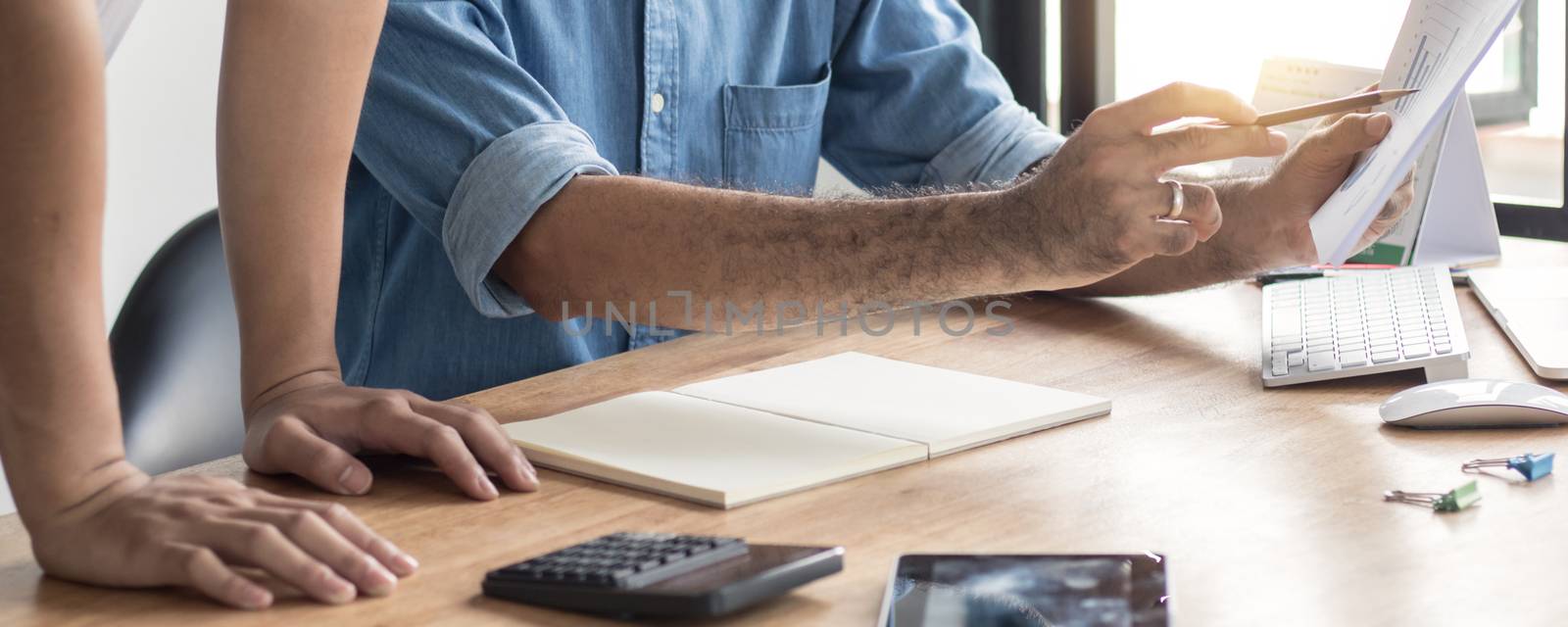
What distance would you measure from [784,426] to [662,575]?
326mm

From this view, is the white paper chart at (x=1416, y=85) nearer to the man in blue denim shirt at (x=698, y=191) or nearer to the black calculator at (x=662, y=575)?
the man in blue denim shirt at (x=698, y=191)

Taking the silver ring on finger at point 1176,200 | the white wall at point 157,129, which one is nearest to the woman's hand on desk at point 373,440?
the silver ring on finger at point 1176,200

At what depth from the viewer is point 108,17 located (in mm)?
1335

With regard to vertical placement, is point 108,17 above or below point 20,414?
above

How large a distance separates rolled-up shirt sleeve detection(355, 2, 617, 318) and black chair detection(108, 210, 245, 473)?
0.25 metres

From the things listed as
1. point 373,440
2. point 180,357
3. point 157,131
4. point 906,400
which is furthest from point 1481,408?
point 157,131

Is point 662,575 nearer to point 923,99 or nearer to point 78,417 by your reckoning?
point 78,417

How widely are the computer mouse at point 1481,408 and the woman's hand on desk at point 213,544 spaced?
2.07 ft

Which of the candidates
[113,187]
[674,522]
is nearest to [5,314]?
[674,522]

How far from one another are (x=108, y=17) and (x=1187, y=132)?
944 millimetres

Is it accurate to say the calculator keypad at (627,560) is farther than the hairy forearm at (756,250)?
No

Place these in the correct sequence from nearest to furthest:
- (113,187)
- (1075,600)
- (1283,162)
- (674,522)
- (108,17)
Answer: (1075,600)
(674,522)
(1283,162)
(108,17)
(113,187)

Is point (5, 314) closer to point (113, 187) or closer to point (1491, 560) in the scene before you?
point (1491, 560)

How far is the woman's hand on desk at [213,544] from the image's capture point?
0.72 m
